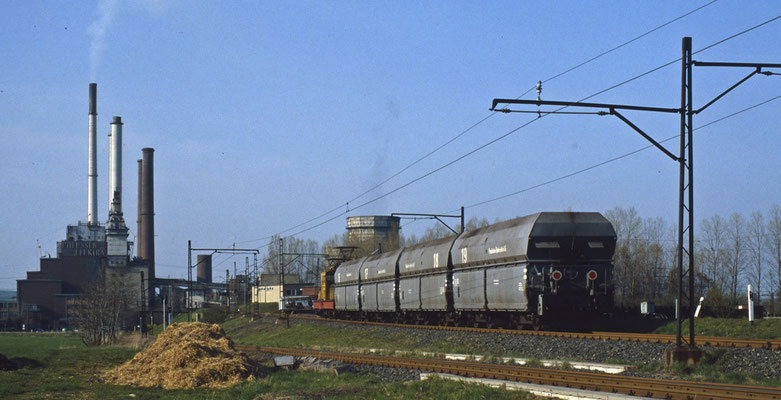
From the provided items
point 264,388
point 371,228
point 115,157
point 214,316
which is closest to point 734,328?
point 264,388

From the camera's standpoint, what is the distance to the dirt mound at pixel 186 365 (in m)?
20.2

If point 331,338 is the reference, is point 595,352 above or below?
above

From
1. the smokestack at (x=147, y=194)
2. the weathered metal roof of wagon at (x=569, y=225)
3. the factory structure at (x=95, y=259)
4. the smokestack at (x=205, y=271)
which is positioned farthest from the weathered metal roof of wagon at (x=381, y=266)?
the smokestack at (x=205, y=271)

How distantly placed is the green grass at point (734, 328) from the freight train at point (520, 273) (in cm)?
286

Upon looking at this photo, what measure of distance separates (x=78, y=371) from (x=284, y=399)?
11331mm

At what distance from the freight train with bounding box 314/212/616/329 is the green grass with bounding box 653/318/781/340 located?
2.86 meters

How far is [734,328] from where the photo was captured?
27.9 m

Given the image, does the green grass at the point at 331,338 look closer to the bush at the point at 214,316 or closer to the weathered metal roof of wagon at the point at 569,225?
the weathered metal roof of wagon at the point at 569,225

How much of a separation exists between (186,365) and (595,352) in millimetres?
11688

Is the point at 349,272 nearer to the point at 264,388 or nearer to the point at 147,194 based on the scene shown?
the point at 264,388

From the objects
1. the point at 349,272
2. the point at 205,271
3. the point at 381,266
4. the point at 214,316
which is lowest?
the point at 205,271

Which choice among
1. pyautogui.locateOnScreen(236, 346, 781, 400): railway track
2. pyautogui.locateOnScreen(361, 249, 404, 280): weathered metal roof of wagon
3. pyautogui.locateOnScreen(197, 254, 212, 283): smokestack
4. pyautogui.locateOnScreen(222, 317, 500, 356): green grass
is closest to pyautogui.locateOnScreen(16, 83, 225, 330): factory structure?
pyautogui.locateOnScreen(197, 254, 212, 283): smokestack

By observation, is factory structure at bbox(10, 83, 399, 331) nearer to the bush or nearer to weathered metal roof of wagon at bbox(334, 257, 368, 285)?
the bush

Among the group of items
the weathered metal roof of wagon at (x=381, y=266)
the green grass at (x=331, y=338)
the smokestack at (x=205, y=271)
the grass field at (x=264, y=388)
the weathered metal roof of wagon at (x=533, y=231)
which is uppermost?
the weathered metal roof of wagon at (x=533, y=231)
